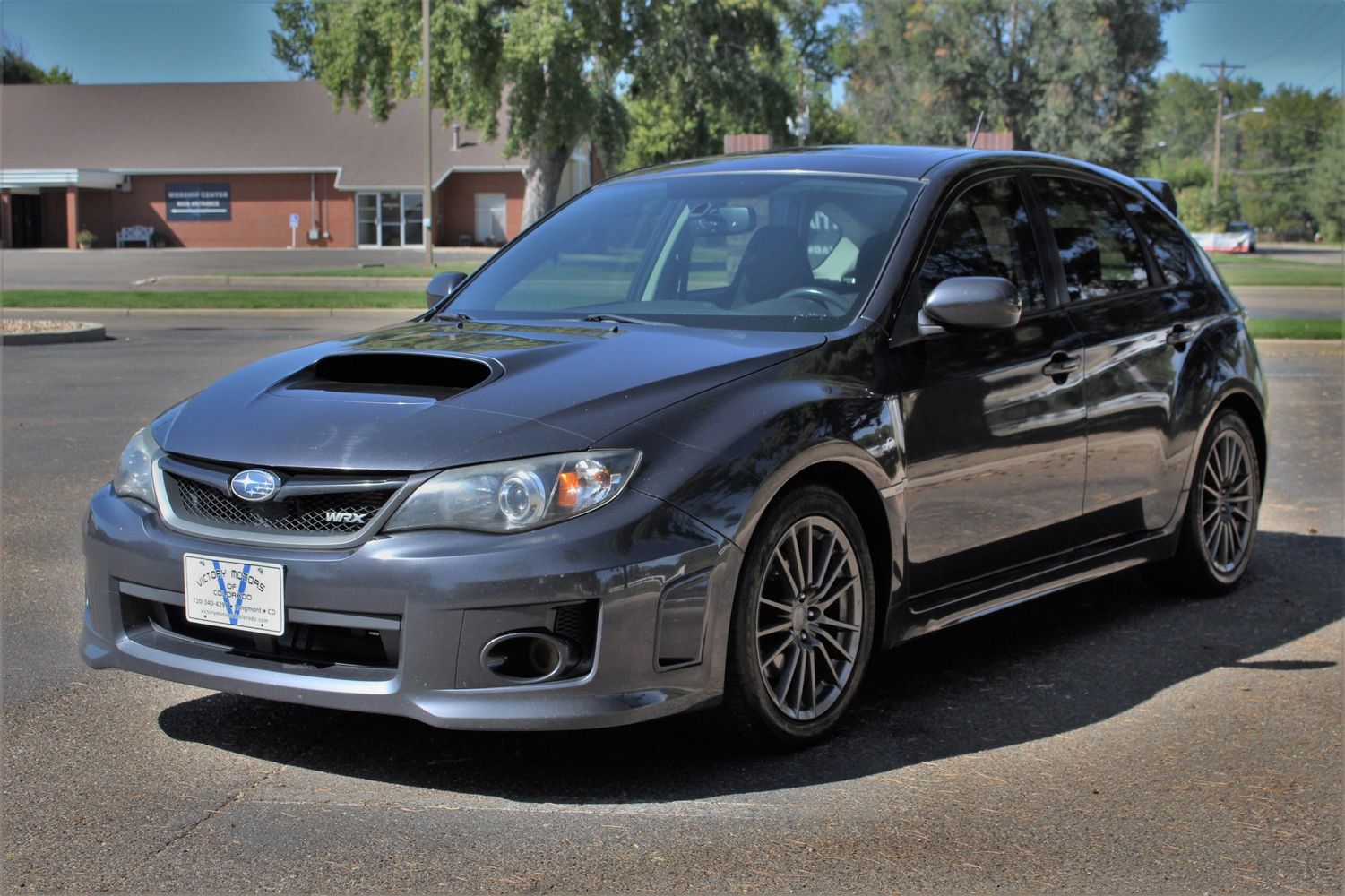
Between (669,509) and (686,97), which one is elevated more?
(686,97)

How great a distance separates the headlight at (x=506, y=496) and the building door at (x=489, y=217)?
59122mm

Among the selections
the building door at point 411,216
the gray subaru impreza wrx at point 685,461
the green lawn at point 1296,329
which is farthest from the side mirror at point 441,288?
the building door at point 411,216

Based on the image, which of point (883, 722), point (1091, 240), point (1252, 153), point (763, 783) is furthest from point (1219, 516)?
point (1252, 153)

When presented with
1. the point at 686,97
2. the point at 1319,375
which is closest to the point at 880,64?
the point at 686,97

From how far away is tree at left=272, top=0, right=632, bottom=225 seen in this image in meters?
36.1

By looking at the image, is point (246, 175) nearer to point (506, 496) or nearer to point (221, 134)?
point (221, 134)

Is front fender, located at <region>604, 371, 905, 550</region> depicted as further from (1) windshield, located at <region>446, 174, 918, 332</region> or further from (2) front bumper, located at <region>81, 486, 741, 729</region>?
(1) windshield, located at <region>446, 174, 918, 332</region>

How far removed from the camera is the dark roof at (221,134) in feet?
205

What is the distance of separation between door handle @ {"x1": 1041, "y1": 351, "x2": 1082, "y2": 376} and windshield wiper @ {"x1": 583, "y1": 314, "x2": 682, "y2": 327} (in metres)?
1.32

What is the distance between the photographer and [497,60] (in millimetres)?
37094

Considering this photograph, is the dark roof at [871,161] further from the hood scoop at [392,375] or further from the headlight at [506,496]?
the headlight at [506,496]

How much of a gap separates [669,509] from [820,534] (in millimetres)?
670

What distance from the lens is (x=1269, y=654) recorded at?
541 centimetres

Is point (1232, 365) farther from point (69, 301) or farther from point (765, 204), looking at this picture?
point (69, 301)
